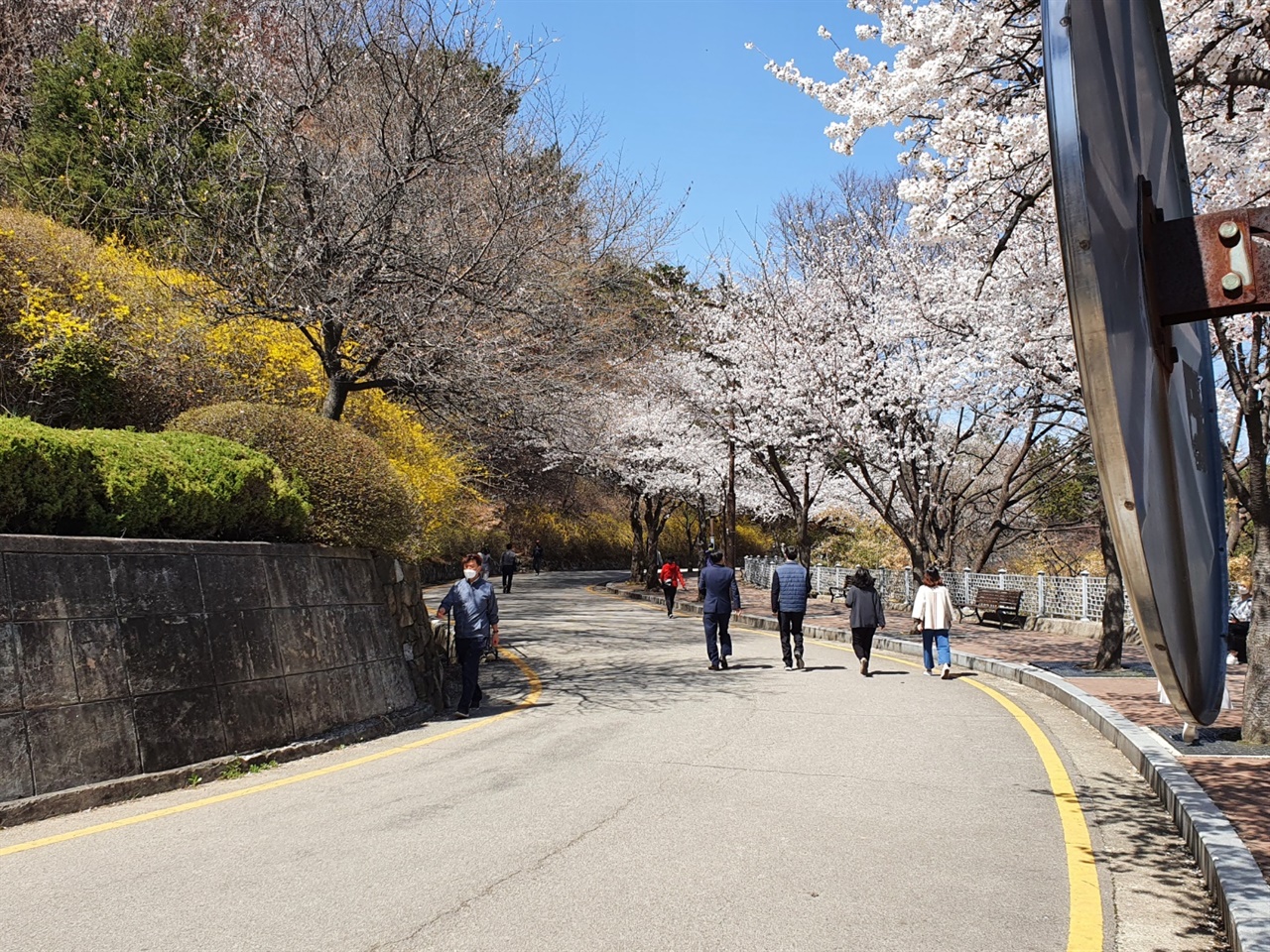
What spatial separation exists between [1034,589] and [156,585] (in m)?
21.6

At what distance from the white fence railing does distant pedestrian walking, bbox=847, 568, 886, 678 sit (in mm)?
3960

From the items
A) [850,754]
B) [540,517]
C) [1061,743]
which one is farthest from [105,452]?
[540,517]

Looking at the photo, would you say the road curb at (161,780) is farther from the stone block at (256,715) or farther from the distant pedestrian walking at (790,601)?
the distant pedestrian walking at (790,601)

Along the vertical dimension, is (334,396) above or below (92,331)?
below

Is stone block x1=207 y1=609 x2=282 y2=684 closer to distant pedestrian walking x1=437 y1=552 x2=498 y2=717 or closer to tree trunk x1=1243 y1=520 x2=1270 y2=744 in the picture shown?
distant pedestrian walking x1=437 y1=552 x2=498 y2=717

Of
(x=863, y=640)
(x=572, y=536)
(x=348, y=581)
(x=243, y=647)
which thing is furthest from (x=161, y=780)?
(x=572, y=536)

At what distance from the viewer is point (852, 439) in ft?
79.1

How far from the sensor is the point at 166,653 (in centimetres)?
760

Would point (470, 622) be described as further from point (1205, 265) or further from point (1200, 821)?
point (1205, 265)

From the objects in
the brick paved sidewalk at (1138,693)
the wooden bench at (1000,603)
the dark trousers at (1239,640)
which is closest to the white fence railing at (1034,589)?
the wooden bench at (1000,603)

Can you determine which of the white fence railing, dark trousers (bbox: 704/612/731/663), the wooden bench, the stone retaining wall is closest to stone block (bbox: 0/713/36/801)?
the stone retaining wall

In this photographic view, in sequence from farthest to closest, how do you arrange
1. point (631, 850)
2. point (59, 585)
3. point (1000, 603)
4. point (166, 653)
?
point (1000, 603), point (166, 653), point (59, 585), point (631, 850)

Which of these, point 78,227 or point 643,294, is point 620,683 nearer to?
point 78,227

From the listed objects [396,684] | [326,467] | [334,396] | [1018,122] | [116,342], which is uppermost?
[1018,122]
